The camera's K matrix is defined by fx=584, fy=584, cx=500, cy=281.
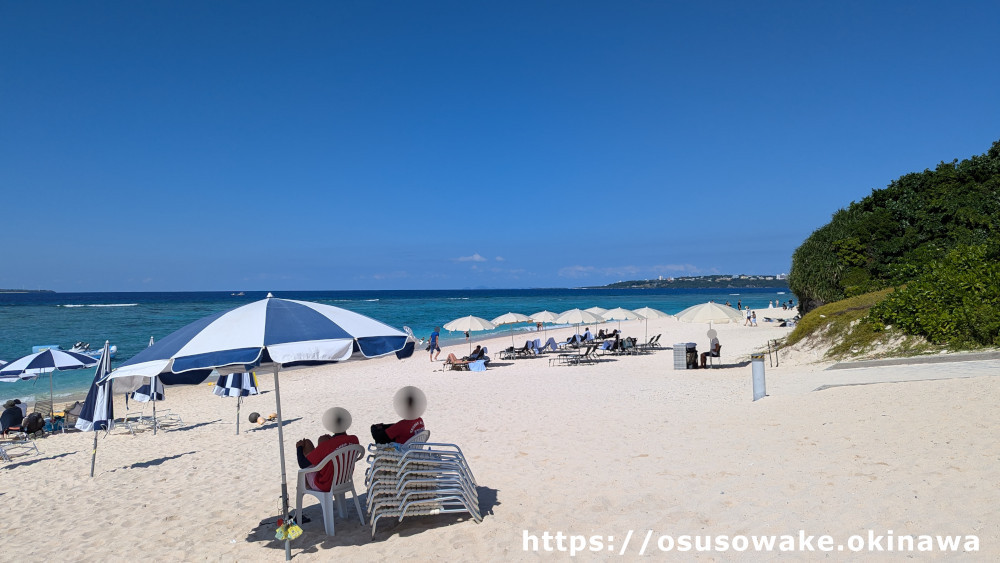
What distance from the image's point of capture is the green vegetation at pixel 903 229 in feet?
55.4

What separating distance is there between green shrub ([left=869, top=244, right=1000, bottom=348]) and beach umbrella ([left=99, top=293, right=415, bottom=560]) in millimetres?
11519

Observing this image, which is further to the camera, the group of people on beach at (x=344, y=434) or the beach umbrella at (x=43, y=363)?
the beach umbrella at (x=43, y=363)

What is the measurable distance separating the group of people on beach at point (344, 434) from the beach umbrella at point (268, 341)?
0.36m

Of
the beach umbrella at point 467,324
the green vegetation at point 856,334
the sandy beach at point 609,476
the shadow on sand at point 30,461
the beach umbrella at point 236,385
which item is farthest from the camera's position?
the beach umbrella at point 467,324

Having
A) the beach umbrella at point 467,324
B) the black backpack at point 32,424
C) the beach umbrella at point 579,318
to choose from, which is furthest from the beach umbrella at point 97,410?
the beach umbrella at point 579,318

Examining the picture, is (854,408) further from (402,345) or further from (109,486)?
(109,486)

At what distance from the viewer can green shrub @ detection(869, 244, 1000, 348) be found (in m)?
11.0

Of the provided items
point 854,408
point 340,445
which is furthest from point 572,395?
point 340,445

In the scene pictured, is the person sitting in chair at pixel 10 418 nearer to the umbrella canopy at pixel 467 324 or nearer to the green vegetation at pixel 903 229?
the umbrella canopy at pixel 467 324

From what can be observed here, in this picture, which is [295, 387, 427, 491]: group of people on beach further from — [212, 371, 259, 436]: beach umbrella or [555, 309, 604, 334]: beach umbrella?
[555, 309, 604, 334]: beach umbrella

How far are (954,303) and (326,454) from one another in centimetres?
1245

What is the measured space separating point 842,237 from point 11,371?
72.9ft

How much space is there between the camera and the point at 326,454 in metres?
5.09

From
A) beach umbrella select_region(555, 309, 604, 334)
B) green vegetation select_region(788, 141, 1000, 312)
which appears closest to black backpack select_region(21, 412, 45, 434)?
beach umbrella select_region(555, 309, 604, 334)
